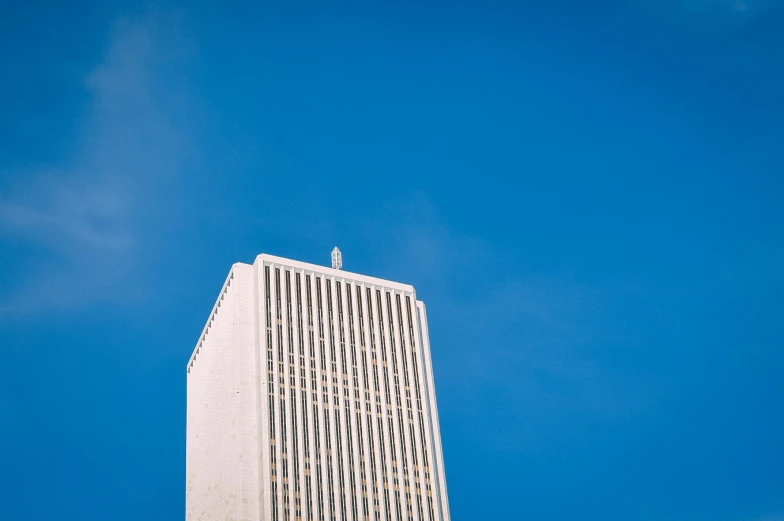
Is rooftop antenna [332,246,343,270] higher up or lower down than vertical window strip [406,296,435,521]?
higher up

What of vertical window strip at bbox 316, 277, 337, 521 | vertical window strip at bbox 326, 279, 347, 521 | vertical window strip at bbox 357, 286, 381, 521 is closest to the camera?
vertical window strip at bbox 316, 277, 337, 521

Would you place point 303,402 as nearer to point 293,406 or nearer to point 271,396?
point 293,406

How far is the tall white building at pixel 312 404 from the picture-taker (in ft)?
470

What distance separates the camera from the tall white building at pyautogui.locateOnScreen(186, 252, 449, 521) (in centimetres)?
14312

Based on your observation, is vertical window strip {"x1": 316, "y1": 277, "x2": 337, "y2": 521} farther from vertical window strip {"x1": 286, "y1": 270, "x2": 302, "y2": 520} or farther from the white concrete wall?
the white concrete wall

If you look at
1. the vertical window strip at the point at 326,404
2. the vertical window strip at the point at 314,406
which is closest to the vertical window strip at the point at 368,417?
the vertical window strip at the point at 326,404

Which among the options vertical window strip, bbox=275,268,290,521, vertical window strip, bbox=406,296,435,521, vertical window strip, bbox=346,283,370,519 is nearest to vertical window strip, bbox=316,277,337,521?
vertical window strip, bbox=346,283,370,519

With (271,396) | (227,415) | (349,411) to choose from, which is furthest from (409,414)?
Result: (227,415)

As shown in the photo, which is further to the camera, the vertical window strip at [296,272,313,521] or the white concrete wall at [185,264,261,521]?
the vertical window strip at [296,272,313,521]

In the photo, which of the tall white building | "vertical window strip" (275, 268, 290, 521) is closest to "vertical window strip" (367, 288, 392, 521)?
the tall white building

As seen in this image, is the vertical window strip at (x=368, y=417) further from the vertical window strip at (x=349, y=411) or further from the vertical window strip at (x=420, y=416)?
the vertical window strip at (x=420, y=416)

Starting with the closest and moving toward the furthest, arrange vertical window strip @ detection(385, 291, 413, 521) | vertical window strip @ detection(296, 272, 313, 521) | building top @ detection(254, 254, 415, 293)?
vertical window strip @ detection(296, 272, 313, 521)
vertical window strip @ detection(385, 291, 413, 521)
building top @ detection(254, 254, 415, 293)

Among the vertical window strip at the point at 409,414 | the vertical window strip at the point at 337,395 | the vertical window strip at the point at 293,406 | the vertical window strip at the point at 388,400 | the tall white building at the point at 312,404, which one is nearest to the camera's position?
the vertical window strip at the point at 293,406

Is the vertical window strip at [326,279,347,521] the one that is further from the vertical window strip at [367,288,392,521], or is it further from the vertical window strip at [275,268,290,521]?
the vertical window strip at [275,268,290,521]
